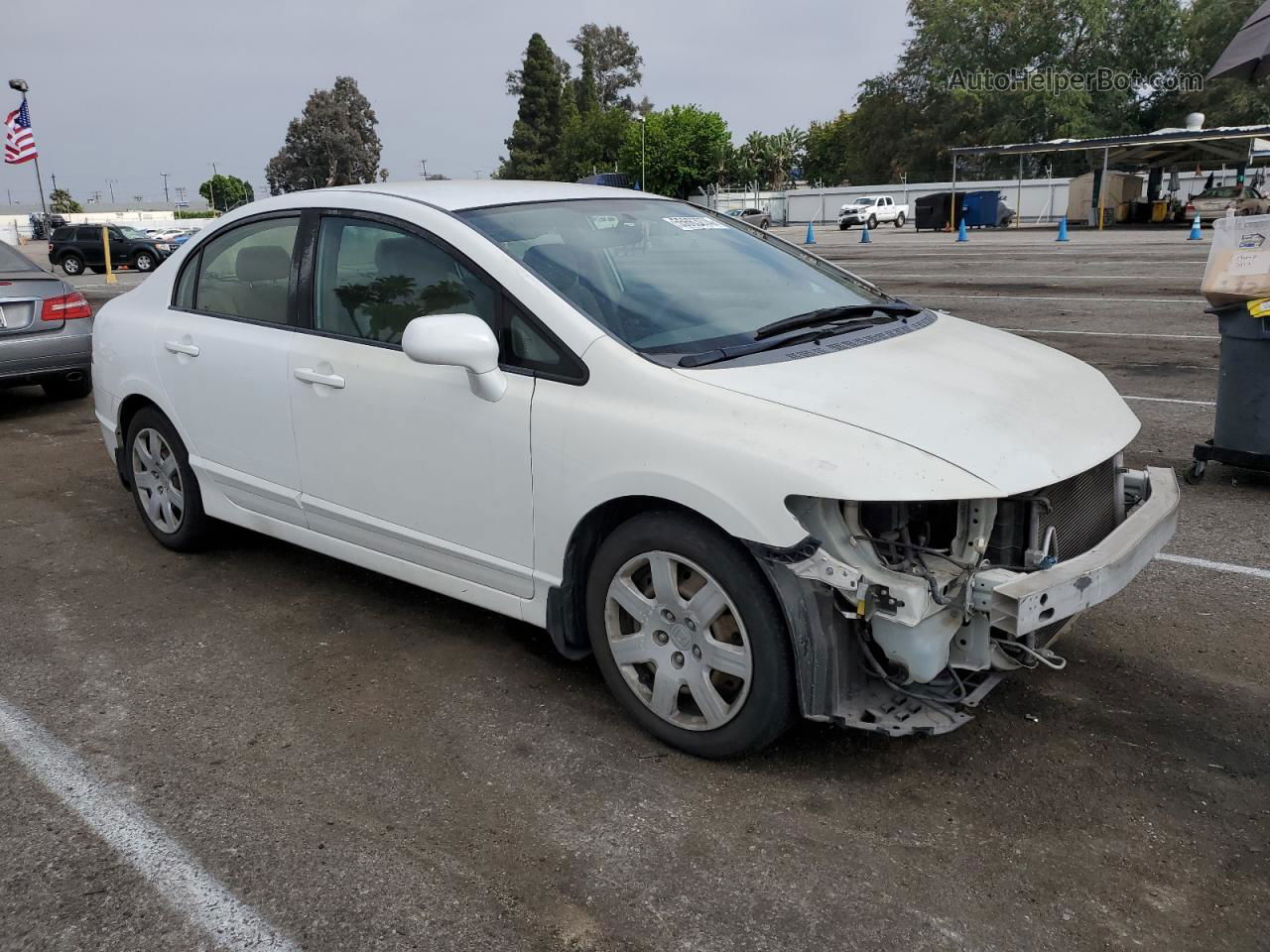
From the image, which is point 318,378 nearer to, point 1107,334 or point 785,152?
point 1107,334

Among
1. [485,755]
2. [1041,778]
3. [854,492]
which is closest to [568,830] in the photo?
[485,755]

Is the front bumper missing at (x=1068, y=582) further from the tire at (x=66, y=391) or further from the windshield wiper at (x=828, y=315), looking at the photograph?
the tire at (x=66, y=391)

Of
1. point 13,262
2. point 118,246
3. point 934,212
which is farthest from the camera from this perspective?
point 934,212

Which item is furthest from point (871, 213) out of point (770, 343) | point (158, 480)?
point (770, 343)

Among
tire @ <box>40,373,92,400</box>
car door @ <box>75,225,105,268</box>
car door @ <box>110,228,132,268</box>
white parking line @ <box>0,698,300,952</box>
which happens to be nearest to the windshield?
white parking line @ <box>0,698,300,952</box>

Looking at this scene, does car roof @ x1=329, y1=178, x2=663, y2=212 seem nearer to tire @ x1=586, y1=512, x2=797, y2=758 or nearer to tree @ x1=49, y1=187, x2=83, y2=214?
tire @ x1=586, y1=512, x2=797, y2=758

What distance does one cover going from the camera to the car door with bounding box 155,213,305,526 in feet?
13.4

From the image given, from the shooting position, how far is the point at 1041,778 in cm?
299

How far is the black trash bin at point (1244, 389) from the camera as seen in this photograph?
5352 mm

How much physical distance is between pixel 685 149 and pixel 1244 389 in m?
75.3

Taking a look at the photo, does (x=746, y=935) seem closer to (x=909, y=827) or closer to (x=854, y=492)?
(x=909, y=827)

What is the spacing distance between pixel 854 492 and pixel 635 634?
2.88 feet

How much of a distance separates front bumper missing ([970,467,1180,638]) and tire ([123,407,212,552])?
3.48 meters

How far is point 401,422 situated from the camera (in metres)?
3.56
